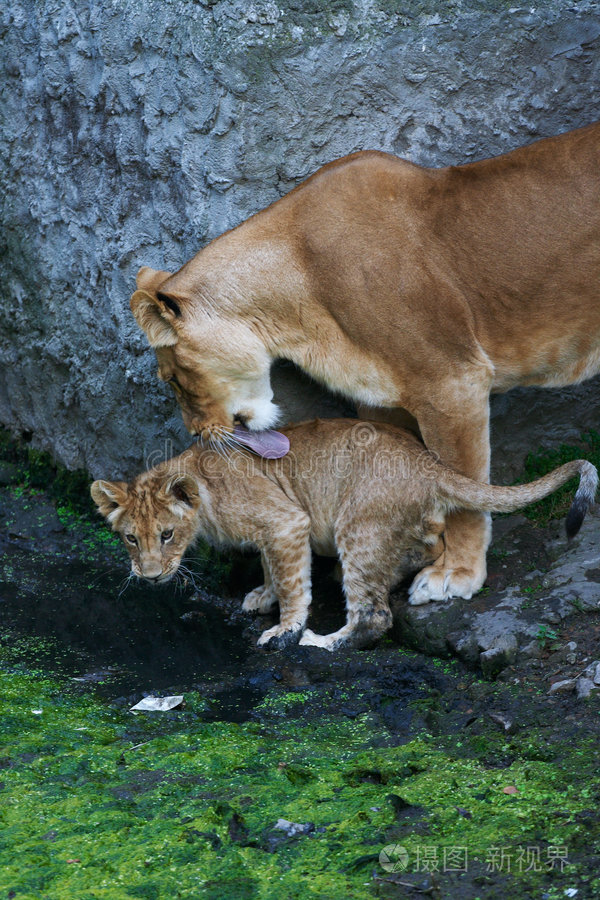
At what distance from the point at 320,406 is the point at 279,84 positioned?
1936mm

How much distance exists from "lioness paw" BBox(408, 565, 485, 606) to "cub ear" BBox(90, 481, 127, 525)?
1701 mm

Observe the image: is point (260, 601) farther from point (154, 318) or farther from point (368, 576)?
point (154, 318)

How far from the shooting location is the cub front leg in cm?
551

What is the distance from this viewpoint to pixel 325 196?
5.32 meters

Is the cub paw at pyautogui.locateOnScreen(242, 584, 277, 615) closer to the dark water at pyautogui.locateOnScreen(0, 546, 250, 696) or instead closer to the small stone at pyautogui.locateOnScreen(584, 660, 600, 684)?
the dark water at pyautogui.locateOnScreen(0, 546, 250, 696)

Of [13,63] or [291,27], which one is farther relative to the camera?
[13,63]

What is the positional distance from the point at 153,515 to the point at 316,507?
3.03 feet

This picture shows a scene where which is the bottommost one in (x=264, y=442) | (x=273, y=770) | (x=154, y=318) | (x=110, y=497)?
(x=273, y=770)

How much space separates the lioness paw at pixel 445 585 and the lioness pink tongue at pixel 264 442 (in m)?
1.07

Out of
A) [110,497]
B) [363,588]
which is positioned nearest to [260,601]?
[363,588]

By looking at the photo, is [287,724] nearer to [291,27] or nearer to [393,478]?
[393,478]

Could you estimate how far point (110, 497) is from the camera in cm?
549

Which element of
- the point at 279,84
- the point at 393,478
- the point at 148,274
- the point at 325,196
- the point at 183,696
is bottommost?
the point at 183,696

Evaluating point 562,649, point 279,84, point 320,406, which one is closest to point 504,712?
point 562,649
